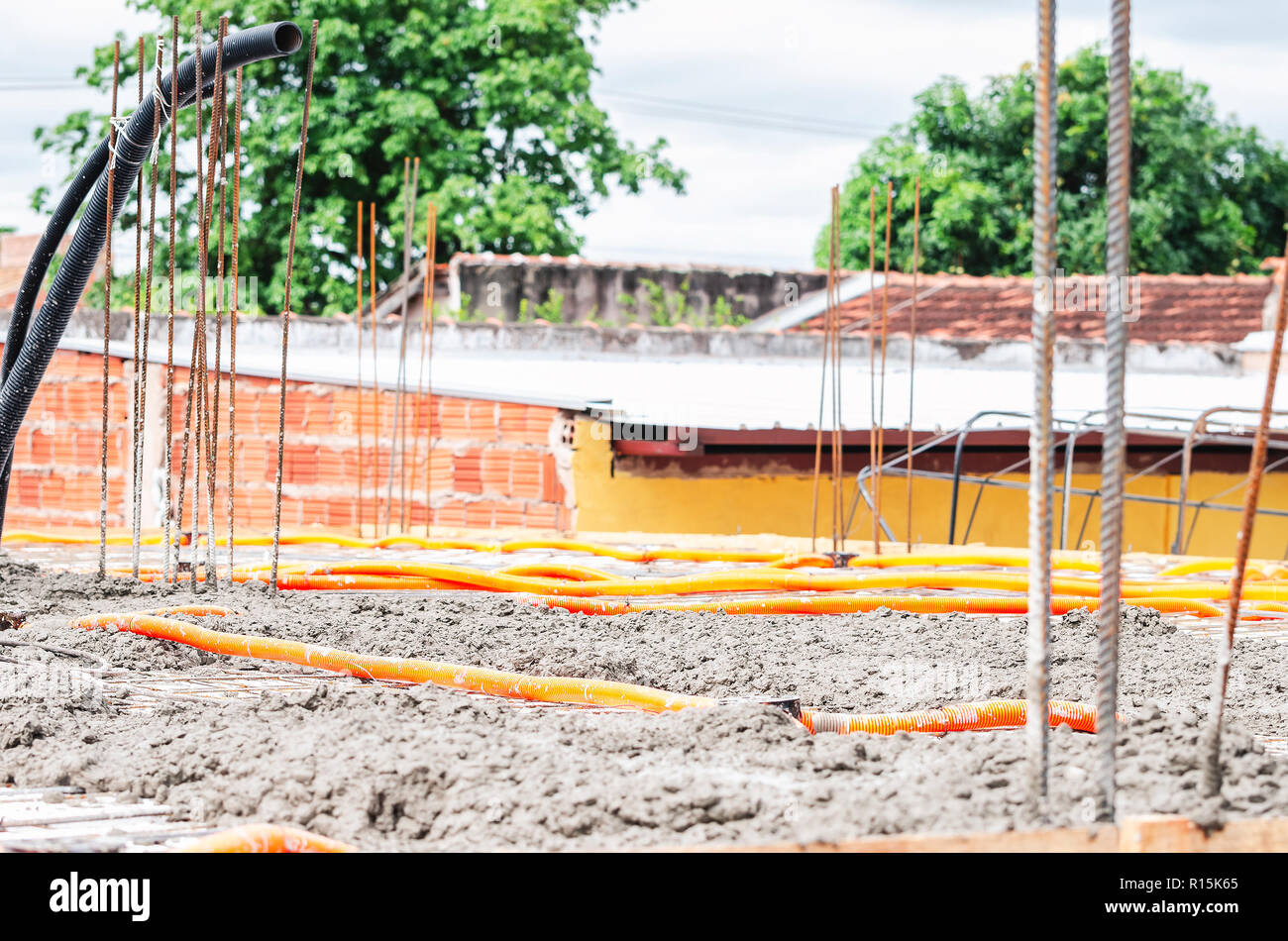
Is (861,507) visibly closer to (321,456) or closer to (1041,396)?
(321,456)

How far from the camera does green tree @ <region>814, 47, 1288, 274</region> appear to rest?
1808cm

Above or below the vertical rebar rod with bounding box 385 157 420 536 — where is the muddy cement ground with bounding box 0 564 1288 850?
below

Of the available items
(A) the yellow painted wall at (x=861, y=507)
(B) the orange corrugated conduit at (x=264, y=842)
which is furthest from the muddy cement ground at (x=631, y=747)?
(A) the yellow painted wall at (x=861, y=507)

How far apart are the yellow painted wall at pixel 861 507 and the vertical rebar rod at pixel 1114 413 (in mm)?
5911

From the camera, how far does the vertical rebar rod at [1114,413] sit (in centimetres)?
160

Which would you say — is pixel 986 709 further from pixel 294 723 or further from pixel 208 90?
pixel 208 90

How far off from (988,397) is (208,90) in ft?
20.8

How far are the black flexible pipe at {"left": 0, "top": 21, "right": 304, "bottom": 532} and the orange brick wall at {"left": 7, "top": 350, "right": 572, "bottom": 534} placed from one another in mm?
3683

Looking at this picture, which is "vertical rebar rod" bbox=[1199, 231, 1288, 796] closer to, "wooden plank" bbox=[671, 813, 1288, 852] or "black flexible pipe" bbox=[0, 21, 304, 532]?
"wooden plank" bbox=[671, 813, 1288, 852]

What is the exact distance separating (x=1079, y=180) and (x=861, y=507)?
12.2 m

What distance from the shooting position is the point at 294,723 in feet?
7.45

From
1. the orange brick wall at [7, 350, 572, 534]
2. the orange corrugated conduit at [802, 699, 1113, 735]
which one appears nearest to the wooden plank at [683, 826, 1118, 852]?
the orange corrugated conduit at [802, 699, 1113, 735]

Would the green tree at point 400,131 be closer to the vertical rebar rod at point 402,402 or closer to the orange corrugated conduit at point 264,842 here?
the vertical rebar rod at point 402,402
